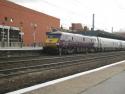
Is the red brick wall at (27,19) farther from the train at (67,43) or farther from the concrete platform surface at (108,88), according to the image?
the concrete platform surface at (108,88)

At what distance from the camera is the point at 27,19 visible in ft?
246

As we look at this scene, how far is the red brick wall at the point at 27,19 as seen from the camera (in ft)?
216

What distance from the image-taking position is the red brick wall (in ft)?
216

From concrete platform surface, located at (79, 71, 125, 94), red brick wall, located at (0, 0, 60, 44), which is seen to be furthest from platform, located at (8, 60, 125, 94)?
red brick wall, located at (0, 0, 60, 44)

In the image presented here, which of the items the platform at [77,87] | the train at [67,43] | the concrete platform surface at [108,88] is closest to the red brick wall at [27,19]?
the train at [67,43]

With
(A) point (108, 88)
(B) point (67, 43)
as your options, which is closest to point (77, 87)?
(A) point (108, 88)

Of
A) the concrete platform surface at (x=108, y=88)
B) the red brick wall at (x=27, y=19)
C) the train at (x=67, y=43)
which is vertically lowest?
the concrete platform surface at (x=108, y=88)

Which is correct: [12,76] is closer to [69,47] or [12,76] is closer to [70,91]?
[70,91]

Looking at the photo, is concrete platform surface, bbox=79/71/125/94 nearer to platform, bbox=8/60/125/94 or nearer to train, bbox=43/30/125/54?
platform, bbox=8/60/125/94

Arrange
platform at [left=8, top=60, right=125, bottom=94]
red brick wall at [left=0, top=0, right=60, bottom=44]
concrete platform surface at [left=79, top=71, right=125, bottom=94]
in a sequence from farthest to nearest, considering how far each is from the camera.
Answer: red brick wall at [left=0, top=0, right=60, bottom=44]
concrete platform surface at [left=79, top=71, right=125, bottom=94]
platform at [left=8, top=60, right=125, bottom=94]

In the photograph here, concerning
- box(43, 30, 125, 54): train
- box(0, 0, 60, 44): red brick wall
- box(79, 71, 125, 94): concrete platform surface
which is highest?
box(0, 0, 60, 44): red brick wall

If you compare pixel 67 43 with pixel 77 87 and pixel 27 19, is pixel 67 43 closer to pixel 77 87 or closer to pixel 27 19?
pixel 77 87

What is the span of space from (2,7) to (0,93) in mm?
55157

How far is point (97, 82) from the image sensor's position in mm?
13453
